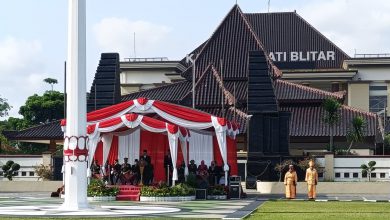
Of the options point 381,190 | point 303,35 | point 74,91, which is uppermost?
point 303,35

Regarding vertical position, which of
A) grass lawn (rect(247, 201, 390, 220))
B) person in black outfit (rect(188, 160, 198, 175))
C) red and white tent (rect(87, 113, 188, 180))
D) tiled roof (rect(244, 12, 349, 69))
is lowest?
grass lawn (rect(247, 201, 390, 220))

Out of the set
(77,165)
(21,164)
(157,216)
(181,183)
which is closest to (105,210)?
(77,165)

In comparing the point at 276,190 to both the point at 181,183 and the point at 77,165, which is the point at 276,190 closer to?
the point at 181,183

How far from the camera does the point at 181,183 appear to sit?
1359 inches

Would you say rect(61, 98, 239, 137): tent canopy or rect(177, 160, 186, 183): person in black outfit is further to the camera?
rect(177, 160, 186, 183): person in black outfit

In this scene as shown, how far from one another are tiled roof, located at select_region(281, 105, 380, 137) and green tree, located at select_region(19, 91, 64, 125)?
107 feet

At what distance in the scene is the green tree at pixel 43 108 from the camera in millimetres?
82312

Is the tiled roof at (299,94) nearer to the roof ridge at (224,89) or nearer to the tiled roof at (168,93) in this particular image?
the roof ridge at (224,89)

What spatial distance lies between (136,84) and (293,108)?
25.6 metres

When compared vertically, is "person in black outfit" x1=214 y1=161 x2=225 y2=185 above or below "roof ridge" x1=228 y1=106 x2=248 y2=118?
below

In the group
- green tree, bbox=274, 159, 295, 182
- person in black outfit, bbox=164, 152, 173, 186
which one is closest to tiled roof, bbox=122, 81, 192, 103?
green tree, bbox=274, 159, 295, 182

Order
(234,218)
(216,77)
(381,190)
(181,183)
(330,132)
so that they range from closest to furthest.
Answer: (234,218)
(181,183)
(381,190)
(330,132)
(216,77)

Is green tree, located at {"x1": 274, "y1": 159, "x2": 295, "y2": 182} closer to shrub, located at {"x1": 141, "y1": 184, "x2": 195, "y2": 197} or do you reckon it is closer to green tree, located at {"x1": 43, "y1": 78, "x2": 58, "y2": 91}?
shrub, located at {"x1": 141, "y1": 184, "x2": 195, "y2": 197}

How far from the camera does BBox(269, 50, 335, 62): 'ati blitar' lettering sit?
75750 mm
